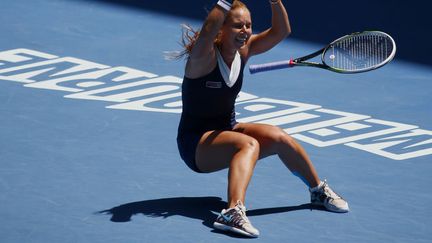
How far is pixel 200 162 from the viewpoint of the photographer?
25.5 ft

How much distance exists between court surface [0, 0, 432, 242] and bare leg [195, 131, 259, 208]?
1.00ft

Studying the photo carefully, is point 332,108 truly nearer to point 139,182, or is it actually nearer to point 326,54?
point 326,54

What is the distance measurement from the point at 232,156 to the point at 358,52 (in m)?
1.40

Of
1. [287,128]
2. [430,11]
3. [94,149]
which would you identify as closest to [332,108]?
[287,128]

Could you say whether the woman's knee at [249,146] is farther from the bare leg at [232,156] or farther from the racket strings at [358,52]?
the racket strings at [358,52]

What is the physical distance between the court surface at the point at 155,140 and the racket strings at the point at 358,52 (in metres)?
0.88

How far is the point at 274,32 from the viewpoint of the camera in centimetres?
803

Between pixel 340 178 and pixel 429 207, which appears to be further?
pixel 340 178

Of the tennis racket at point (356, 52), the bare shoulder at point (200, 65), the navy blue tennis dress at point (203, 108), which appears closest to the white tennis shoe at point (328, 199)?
the navy blue tennis dress at point (203, 108)

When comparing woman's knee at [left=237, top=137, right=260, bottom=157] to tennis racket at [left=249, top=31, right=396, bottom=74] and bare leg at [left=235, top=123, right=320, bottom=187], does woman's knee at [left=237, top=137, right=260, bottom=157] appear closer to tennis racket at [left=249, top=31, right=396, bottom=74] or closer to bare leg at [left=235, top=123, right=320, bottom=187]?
bare leg at [left=235, top=123, right=320, bottom=187]

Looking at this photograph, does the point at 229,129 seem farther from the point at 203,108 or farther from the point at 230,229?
the point at 230,229

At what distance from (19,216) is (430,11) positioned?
22.5ft

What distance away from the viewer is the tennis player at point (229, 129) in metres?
7.49

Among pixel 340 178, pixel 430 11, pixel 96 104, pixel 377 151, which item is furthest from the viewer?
pixel 430 11
